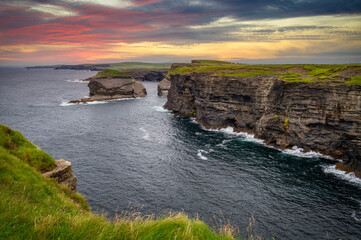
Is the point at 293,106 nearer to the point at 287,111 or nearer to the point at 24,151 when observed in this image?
the point at 287,111

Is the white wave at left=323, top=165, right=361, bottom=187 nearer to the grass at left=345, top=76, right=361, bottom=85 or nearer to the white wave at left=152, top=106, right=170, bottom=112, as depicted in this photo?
the grass at left=345, top=76, right=361, bottom=85

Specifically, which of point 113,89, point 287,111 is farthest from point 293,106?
point 113,89

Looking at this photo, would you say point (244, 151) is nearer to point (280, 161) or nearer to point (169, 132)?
point (280, 161)

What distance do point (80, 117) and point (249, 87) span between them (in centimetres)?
6770

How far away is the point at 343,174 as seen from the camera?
157ft

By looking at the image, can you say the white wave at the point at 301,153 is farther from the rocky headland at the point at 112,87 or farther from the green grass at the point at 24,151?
the rocky headland at the point at 112,87

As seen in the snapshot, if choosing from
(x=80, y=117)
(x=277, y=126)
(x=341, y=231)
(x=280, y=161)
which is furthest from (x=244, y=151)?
(x=80, y=117)

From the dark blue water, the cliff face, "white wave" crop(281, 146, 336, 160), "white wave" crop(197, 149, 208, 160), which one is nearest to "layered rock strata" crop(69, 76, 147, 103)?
A: the dark blue water

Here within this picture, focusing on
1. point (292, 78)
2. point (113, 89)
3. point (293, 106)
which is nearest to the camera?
point (293, 106)

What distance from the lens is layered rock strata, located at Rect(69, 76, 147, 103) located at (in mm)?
147000

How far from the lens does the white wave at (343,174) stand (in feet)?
148

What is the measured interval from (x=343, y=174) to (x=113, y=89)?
5164 inches

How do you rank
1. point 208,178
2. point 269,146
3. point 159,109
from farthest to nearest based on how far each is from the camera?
Result: point 159,109 → point 269,146 → point 208,178

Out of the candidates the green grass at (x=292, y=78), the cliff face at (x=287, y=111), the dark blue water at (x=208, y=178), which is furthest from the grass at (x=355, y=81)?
the dark blue water at (x=208, y=178)
